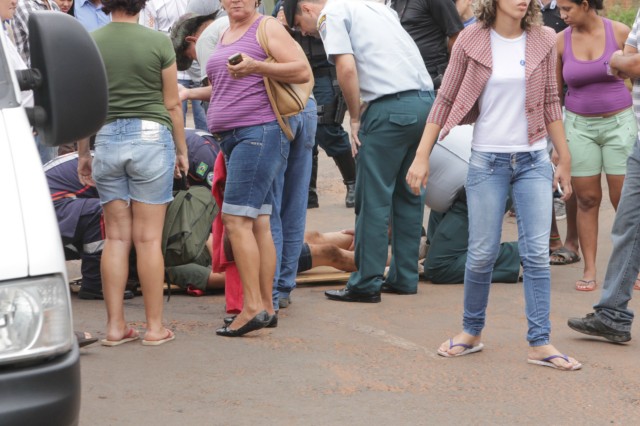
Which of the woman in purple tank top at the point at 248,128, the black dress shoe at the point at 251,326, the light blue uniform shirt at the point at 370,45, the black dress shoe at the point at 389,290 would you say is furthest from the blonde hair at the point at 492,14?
the black dress shoe at the point at 389,290

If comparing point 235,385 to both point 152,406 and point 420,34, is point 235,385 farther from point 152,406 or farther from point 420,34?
point 420,34

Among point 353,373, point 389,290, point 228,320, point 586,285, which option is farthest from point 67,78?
point 586,285

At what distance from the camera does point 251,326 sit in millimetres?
6094

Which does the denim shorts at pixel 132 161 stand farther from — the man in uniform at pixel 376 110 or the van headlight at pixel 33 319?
the van headlight at pixel 33 319

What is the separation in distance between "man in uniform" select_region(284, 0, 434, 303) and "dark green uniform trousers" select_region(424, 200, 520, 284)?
340 mm

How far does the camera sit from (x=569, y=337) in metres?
6.17

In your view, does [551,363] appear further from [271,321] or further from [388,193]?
[388,193]

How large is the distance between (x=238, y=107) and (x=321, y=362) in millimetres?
1371

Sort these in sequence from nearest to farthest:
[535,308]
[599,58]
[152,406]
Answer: [152,406]
[535,308]
[599,58]

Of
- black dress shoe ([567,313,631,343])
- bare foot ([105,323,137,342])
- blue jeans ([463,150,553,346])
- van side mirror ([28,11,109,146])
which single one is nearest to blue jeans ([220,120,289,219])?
bare foot ([105,323,137,342])

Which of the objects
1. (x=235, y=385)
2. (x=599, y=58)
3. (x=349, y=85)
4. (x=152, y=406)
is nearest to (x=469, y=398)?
(x=235, y=385)

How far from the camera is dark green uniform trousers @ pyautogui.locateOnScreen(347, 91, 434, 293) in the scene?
6832mm

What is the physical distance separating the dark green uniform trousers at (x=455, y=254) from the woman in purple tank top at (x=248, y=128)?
1.70m

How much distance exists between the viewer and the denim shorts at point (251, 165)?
19.6ft
